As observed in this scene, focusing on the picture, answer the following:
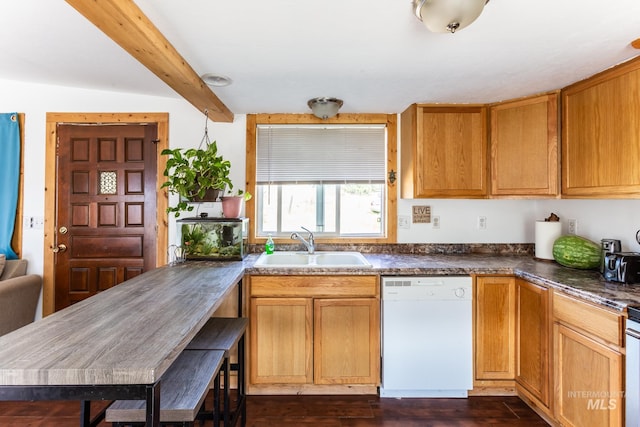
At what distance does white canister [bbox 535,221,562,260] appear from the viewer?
2.35m

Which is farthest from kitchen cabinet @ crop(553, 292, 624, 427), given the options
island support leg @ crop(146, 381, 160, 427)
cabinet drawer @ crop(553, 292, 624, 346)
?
island support leg @ crop(146, 381, 160, 427)

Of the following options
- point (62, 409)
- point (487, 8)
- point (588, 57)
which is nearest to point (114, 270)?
point (62, 409)

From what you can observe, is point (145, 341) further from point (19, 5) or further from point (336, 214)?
point (336, 214)

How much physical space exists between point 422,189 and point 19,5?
8.21 feet

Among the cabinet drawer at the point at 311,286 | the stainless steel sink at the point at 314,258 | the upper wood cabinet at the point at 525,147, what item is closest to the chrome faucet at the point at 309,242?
the stainless steel sink at the point at 314,258

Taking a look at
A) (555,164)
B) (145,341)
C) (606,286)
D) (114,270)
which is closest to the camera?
(145,341)

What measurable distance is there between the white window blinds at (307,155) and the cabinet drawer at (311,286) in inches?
36.9

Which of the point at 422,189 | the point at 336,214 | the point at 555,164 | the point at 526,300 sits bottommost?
the point at 526,300

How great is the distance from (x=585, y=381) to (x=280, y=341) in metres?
1.67

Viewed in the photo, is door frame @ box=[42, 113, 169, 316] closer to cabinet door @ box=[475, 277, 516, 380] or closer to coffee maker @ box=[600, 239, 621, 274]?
cabinet door @ box=[475, 277, 516, 380]

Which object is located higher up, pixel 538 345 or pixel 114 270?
pixel 114 270

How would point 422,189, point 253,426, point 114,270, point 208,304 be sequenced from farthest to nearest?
1. point 114,270
2. point 422,189
3. point 253,426
4. point 208,304

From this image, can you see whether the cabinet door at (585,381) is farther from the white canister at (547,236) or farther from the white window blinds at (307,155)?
the white window blinds at (307,155)

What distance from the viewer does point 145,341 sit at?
0.94 metres
